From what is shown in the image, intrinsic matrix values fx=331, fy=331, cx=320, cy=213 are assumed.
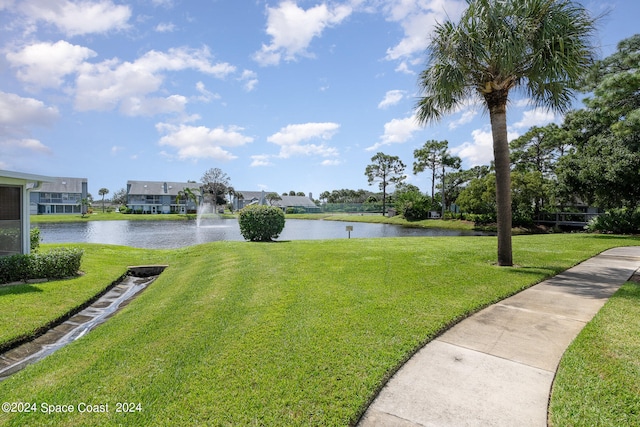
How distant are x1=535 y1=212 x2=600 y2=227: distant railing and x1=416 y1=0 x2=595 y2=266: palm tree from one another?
73.1 feet

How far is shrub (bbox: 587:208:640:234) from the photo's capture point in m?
15.9

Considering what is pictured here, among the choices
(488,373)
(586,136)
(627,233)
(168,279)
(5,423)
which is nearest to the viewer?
(5,423)

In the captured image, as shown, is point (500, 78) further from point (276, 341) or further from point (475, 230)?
point (475, 230)

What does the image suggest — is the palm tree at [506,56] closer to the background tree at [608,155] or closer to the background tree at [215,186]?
the background tree at [608,155]

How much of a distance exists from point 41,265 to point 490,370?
884 cm

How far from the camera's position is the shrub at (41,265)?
273 inches

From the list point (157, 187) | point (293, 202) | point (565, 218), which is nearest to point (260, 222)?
point (565, 218)

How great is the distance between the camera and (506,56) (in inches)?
254

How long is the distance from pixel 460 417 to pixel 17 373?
447 cm

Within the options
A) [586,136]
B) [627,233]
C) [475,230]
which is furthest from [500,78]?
[475,230]

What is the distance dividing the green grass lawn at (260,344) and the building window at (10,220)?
2.13m

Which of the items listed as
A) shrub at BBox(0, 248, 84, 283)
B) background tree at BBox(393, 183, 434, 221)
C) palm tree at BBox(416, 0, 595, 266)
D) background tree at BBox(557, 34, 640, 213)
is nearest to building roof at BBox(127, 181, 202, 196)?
background tree at BBox(393, 183, 434, 221)

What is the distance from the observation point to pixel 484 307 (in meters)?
4.68

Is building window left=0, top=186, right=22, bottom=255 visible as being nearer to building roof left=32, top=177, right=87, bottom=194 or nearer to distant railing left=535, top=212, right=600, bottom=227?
distant railing left=535, top=212, right=600, bottom=227
